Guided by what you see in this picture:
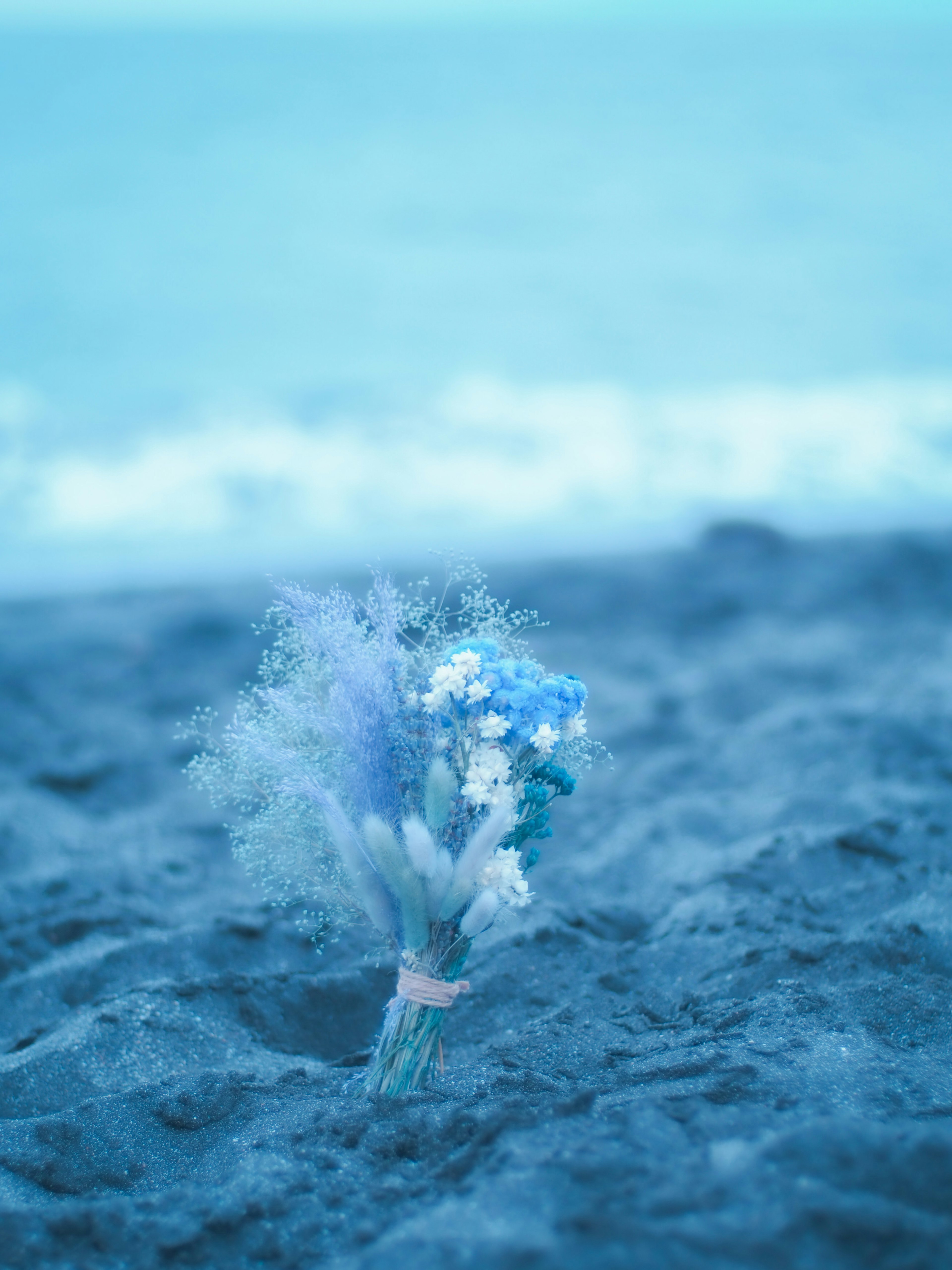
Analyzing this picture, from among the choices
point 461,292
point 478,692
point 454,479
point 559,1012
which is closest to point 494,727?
point 478,692

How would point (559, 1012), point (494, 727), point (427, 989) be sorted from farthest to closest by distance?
1. point (559, 1012)
2. point (427, 989)
3. point (494, 727)

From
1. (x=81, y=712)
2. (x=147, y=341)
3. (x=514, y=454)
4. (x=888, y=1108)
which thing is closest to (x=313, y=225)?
(x=147, y=341)

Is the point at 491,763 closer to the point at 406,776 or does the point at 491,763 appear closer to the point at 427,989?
the point at 406,776

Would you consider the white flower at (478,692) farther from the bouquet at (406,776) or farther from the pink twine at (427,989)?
the pink twine at (427,989)

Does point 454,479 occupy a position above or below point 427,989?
above

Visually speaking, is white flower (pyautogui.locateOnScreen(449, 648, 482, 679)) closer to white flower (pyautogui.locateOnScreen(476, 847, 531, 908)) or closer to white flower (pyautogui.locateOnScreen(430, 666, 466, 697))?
white flower (pyautogui.locateOnScreen(430, 666, 466, 697))

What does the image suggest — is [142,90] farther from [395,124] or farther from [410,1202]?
[410,1202]

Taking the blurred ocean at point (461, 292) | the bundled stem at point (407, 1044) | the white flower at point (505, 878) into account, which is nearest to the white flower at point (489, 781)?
the white flower at point (505, 878)
